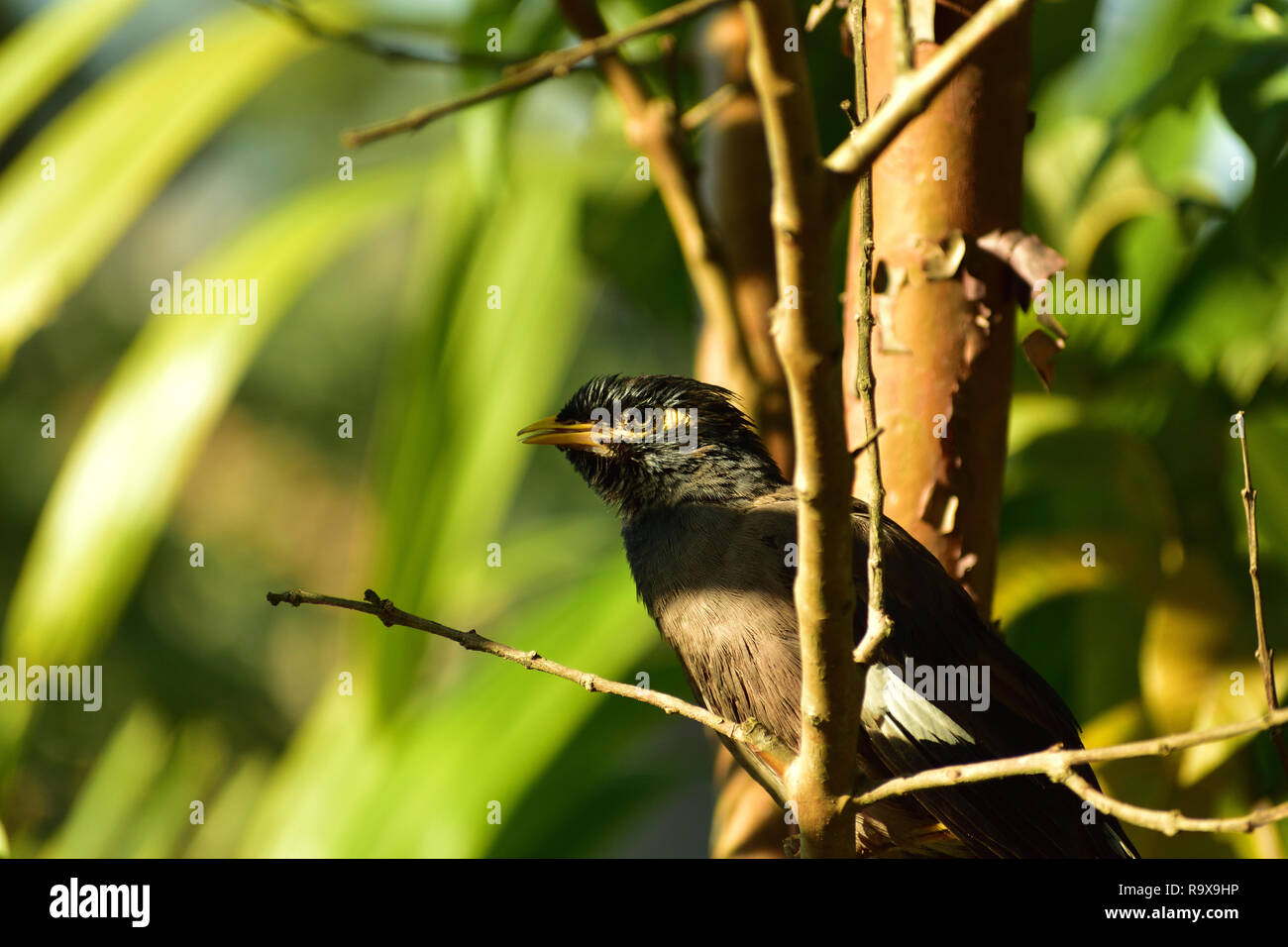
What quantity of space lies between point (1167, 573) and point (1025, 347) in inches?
37.6

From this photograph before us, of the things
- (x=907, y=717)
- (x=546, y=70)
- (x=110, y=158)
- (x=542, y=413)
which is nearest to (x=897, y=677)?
(x=907, y=717)

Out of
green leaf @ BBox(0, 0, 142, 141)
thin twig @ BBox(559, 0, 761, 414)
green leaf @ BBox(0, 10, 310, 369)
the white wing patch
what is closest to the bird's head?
thin twig @ BBox(559, 0, 761, 414)

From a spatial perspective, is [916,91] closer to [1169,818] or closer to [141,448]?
[1169,818]

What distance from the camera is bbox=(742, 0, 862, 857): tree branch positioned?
2.27 feet

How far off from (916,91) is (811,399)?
0.20 meters

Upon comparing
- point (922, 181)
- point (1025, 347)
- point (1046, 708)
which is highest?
point (922, 181)

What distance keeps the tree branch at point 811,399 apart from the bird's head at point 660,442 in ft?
2.50

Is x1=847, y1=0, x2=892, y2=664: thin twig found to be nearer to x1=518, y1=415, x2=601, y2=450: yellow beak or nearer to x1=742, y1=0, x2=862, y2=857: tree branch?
x1=742, y1=0, x2=862, y2=857: tree branch

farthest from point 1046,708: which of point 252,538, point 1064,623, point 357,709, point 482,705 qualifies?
point 252,538

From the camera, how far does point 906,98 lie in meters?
0.70

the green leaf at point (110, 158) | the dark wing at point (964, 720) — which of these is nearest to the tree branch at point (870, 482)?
the dark wing at point (964, 720)

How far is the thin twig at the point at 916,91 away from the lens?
2.20 feet

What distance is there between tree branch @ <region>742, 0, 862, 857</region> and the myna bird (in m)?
0.32

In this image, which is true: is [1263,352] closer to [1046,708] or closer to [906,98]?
Result: [1046,708]
